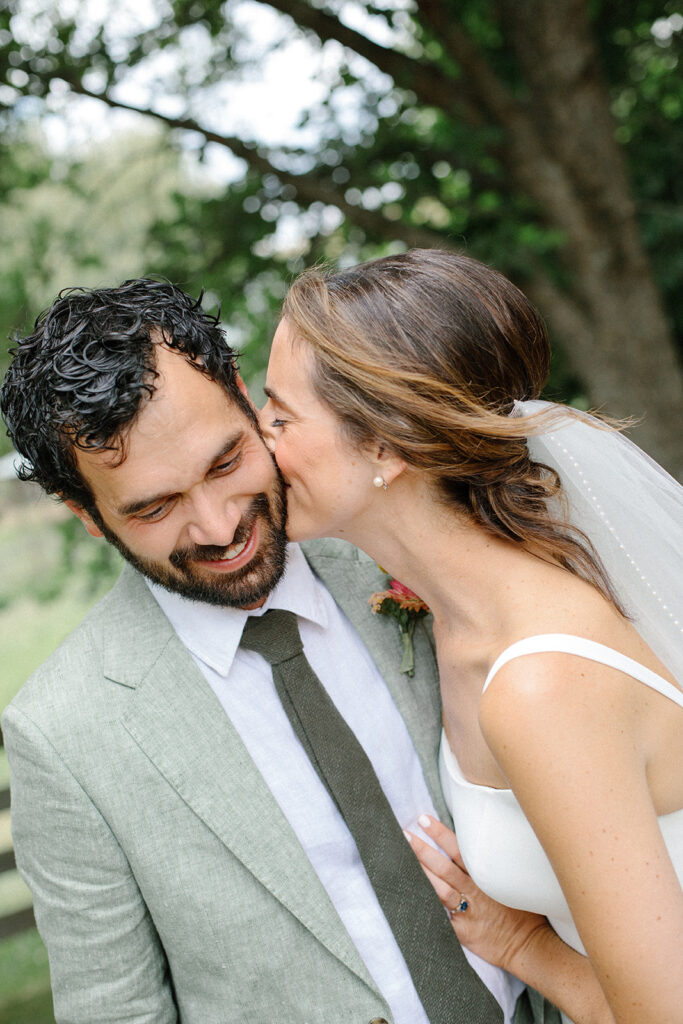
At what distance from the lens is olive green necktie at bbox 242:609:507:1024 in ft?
6.68

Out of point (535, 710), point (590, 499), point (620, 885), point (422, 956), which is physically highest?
point (590, 499)

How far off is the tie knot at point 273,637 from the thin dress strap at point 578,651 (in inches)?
23.7

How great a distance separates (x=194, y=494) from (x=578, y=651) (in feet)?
3.29

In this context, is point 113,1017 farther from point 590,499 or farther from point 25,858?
point 590,499

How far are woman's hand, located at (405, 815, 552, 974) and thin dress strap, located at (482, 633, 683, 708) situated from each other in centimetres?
66

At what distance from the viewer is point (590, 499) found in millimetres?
2197

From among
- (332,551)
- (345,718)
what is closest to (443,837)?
(345,718)

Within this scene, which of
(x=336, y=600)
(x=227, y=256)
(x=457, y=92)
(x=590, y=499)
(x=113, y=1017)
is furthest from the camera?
(x=227, y=256)

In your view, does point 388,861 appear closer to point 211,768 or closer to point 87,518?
point 211,768

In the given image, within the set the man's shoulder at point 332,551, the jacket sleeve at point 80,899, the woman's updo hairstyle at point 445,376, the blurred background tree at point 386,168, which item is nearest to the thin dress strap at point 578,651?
the woman's updo hairstyle at point 445,376

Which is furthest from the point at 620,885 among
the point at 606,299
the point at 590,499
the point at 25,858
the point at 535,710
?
the point at 606,299

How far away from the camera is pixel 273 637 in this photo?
222 centimetres

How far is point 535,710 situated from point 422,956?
790 mm

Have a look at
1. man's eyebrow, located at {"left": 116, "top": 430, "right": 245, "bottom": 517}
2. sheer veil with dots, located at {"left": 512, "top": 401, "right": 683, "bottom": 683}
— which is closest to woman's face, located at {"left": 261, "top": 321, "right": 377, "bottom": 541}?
man's eyebrow, located at {"left": 116, "top": 430, "right": 245, "bottom": 517}
